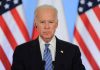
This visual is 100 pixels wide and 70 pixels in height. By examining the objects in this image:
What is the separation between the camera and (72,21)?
2.64 metres

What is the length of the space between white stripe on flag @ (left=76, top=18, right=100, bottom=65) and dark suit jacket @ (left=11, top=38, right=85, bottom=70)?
88cm

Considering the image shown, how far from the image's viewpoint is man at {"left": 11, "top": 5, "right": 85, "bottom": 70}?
1.65m

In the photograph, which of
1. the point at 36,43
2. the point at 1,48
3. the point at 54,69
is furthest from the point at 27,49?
the point at 1,48

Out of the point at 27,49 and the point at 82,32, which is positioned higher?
the point at 27,49

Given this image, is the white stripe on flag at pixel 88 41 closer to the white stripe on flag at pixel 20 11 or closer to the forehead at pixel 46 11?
the white stripe on flag at pixel 20 11

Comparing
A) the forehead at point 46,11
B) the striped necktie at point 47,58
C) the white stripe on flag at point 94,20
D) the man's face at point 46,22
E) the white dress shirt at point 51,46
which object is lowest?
the white stripe on flag at point 94,20

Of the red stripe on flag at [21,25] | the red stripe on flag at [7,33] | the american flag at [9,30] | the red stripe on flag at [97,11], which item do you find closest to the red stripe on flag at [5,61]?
the american flag at [9,30]

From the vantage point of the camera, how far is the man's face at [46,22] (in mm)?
1636

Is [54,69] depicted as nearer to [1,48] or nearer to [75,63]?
[75,63]

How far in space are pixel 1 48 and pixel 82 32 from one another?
2.16 feet

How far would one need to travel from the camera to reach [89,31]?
264cm

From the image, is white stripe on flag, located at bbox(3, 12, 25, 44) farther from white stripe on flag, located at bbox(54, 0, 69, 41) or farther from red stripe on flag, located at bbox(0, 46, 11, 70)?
white stripe on flag, located at bbox(54, 0, 69, 41)

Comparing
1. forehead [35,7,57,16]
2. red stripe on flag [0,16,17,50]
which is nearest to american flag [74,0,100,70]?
red stripe on flag [0,16,17,50]

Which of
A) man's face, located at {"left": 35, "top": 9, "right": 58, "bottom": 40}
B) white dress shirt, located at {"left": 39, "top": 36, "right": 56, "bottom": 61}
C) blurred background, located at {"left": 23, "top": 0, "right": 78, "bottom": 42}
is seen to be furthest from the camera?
blurred background, located at {"left": 23, "top": 0, "right": 78, "bottom": 42}
